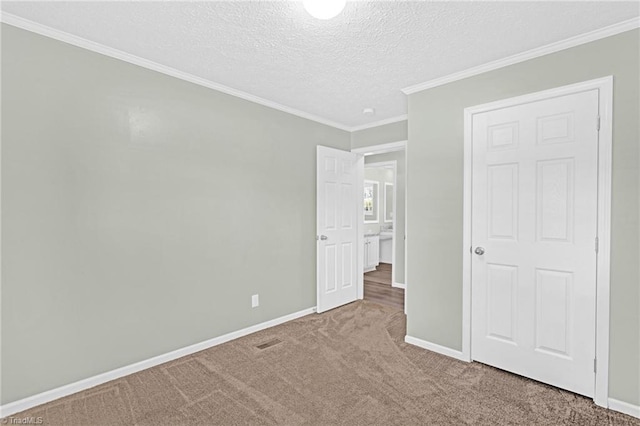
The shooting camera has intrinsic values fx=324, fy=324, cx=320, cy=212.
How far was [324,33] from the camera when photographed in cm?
220

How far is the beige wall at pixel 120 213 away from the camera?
83.0 inches

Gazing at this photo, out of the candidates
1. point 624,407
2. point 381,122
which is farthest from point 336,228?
point 624,407

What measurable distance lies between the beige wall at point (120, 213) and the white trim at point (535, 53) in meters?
1.70

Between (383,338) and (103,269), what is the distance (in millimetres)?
2590

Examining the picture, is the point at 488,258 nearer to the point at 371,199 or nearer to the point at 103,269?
the point at 103,269

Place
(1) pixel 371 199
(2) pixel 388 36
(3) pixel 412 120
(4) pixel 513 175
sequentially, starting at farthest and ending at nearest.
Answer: (1) pixel 371 199 < (3) pixel 412 120 < (4) pixel 513 175 < (2) pixel 388 36

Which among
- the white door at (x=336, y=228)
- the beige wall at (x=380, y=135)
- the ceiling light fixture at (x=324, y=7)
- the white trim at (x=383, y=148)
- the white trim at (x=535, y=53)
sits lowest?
the white door at (x=336, y=228)

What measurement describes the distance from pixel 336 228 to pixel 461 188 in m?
1.83

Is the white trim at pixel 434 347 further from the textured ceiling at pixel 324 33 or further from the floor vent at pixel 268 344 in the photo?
the textured ceiling at pixel 324 33

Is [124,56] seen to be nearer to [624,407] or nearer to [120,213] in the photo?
[120,213]

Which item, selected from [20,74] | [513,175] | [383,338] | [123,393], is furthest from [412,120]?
[123,393]

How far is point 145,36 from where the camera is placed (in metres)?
2.27

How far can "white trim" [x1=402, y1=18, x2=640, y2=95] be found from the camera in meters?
2.11

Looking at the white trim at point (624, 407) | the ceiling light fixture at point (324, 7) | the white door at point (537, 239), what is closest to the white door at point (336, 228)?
the white door at point (537, 239)
